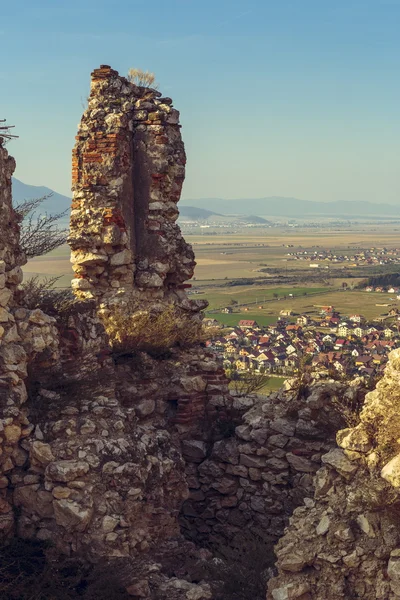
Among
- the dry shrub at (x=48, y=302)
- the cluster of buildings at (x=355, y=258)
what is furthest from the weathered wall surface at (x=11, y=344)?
the cluster of buildings at (x=355, y=258)

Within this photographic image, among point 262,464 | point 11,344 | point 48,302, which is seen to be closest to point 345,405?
point 262,464

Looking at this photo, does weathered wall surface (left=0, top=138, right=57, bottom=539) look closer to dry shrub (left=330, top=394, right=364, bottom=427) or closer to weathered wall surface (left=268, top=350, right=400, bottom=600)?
weathered wall surface (left=268, top=350, right=400, bottom=600)

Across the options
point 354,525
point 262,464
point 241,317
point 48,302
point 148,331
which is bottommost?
point 241,317

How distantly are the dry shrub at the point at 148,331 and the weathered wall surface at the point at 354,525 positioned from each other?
129 inches

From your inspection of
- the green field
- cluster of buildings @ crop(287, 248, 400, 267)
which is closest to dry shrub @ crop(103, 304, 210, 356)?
the green field

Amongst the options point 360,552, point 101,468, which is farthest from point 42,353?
point 360,552

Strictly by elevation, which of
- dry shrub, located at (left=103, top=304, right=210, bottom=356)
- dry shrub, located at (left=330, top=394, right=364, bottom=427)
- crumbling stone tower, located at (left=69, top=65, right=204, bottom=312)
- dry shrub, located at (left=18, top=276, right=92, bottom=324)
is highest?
crumbling stone tower, located at (left=69, top=65, right=204, bottom=312)

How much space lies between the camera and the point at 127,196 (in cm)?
939

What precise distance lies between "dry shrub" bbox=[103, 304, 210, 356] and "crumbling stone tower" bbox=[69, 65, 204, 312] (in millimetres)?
391

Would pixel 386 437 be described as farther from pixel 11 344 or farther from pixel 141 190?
pixel 141 190

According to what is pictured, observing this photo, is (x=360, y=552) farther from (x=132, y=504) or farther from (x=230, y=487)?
(x=230, y=487)

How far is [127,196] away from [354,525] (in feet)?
18.2

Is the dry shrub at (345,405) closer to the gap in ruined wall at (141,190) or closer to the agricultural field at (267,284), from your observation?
the gap in ruined wall at (141,190)

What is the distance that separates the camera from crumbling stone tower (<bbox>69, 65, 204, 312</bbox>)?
912cm
